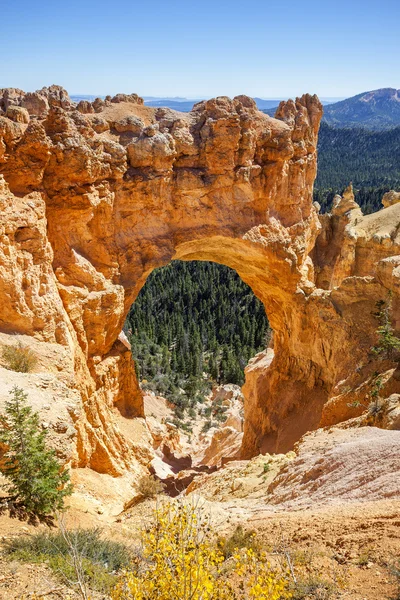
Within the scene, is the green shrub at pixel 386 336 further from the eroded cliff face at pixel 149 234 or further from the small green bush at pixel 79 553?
the small green bush at pixel 79 553

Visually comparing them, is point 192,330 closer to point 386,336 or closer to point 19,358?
point 386,336

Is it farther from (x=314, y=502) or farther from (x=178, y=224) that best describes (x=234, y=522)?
(x=178, y=224)

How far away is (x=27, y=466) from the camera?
28.6 feet

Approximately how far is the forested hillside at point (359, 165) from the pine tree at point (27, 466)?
8985 centimetres

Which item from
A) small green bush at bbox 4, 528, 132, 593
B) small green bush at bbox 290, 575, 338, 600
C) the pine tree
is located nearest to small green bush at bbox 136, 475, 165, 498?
the pine tree

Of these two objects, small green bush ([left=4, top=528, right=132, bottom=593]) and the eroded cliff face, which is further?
the eroded cliff face

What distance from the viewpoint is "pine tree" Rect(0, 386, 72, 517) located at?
871cm

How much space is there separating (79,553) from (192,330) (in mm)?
48846

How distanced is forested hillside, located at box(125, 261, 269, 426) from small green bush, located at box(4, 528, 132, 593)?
2941cm

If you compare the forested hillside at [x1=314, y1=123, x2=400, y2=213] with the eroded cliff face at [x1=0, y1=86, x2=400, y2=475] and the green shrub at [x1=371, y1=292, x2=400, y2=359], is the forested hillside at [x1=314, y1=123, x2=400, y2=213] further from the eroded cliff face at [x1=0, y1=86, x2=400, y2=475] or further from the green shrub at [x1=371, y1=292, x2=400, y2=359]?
the green shrub at [x1=371, y1=292, x2=400, y2=359]

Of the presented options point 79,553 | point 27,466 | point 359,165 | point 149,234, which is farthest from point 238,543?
point 359,165

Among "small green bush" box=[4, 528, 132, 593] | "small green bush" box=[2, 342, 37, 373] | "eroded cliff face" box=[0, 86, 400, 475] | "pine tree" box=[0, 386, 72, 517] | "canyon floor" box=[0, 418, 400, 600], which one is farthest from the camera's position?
"eroded cliff face" box=[0, 86, 400, 475]

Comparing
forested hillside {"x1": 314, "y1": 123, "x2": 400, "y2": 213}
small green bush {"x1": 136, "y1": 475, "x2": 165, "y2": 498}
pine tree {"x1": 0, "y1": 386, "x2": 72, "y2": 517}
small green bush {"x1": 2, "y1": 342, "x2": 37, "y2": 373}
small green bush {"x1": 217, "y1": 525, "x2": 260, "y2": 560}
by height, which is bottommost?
small green bush {"x1": 136, "y1": 475, "x2": 165, "y2": 498}

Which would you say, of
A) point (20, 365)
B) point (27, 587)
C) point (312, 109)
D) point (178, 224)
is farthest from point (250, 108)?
point (27, 587)
